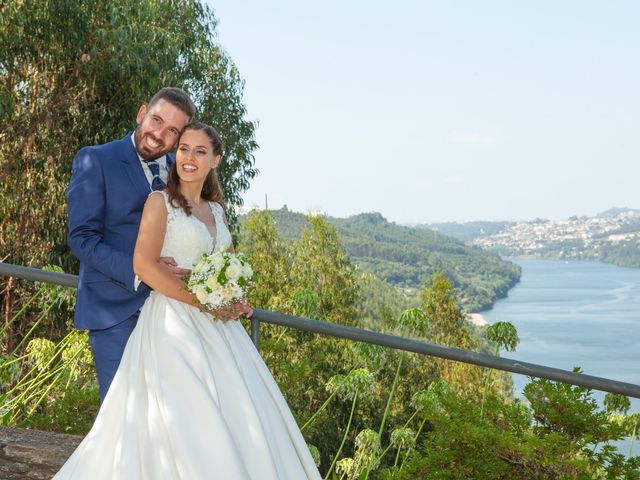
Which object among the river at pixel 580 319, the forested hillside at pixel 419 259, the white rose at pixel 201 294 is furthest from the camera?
the forested hillside at pixel 419 259

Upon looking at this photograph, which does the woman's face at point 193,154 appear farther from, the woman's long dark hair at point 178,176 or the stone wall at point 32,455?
the stone wall at point 32,455

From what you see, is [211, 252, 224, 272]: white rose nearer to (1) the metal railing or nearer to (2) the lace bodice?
(2) the lace bodice

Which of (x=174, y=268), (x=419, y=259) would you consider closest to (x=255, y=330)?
(x=174, y=268)

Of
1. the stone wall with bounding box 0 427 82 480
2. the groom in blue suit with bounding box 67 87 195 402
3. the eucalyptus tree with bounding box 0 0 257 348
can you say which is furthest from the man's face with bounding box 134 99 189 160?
the eucalyptus tree with bounding box 0 0 257 348

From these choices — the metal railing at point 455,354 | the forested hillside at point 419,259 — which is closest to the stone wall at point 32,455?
the metal railing at point 455,354

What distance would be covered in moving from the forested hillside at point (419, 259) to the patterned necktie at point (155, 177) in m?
80.7

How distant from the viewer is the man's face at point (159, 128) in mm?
2330

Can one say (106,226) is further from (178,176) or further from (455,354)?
(455,354)

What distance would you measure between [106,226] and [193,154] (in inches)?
12.7

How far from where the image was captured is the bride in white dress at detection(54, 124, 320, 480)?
7.10 feet

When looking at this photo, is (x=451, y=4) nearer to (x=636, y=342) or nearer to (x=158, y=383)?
(x=636, y=342)

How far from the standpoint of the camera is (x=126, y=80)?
12117 mm

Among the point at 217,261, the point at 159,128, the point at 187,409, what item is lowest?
the point at 187,409

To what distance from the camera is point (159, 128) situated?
2.34 meters
